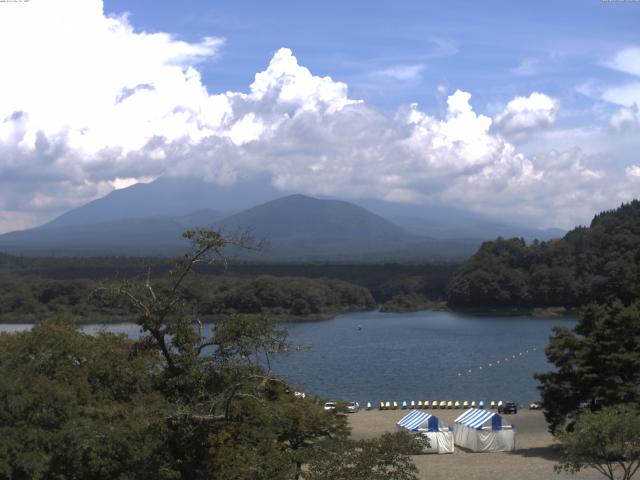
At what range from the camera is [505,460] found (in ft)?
64.0

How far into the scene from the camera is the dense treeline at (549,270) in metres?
77.9

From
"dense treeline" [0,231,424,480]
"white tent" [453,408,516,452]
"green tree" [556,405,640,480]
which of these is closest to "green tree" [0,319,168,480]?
"dense treeline" [0,231,424,480]

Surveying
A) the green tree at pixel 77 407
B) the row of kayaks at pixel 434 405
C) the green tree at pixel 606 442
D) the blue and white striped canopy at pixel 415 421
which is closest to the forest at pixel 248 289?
the row of kayaks at pixel 434 405

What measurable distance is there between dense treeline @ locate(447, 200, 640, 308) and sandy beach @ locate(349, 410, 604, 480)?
169 feet

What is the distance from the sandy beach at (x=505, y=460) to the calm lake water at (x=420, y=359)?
14.1 feet

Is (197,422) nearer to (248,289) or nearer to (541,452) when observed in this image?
(541,452)

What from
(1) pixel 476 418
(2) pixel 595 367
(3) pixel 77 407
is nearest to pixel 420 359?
(1) pixel 476 418

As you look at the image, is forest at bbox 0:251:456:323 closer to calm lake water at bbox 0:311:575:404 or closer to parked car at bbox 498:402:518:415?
calm lake water at bbox 0:311:575:404

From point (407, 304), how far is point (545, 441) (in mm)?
63297

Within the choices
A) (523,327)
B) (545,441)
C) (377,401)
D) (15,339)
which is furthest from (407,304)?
(15,339)

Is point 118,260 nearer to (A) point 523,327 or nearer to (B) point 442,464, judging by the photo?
(A) point 523,327

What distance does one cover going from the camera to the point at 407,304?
8525 centimetres

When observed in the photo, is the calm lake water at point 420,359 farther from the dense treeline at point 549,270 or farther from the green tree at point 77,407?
the green tree at point 77,407

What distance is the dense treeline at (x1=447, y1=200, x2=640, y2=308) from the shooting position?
77.9 metres
